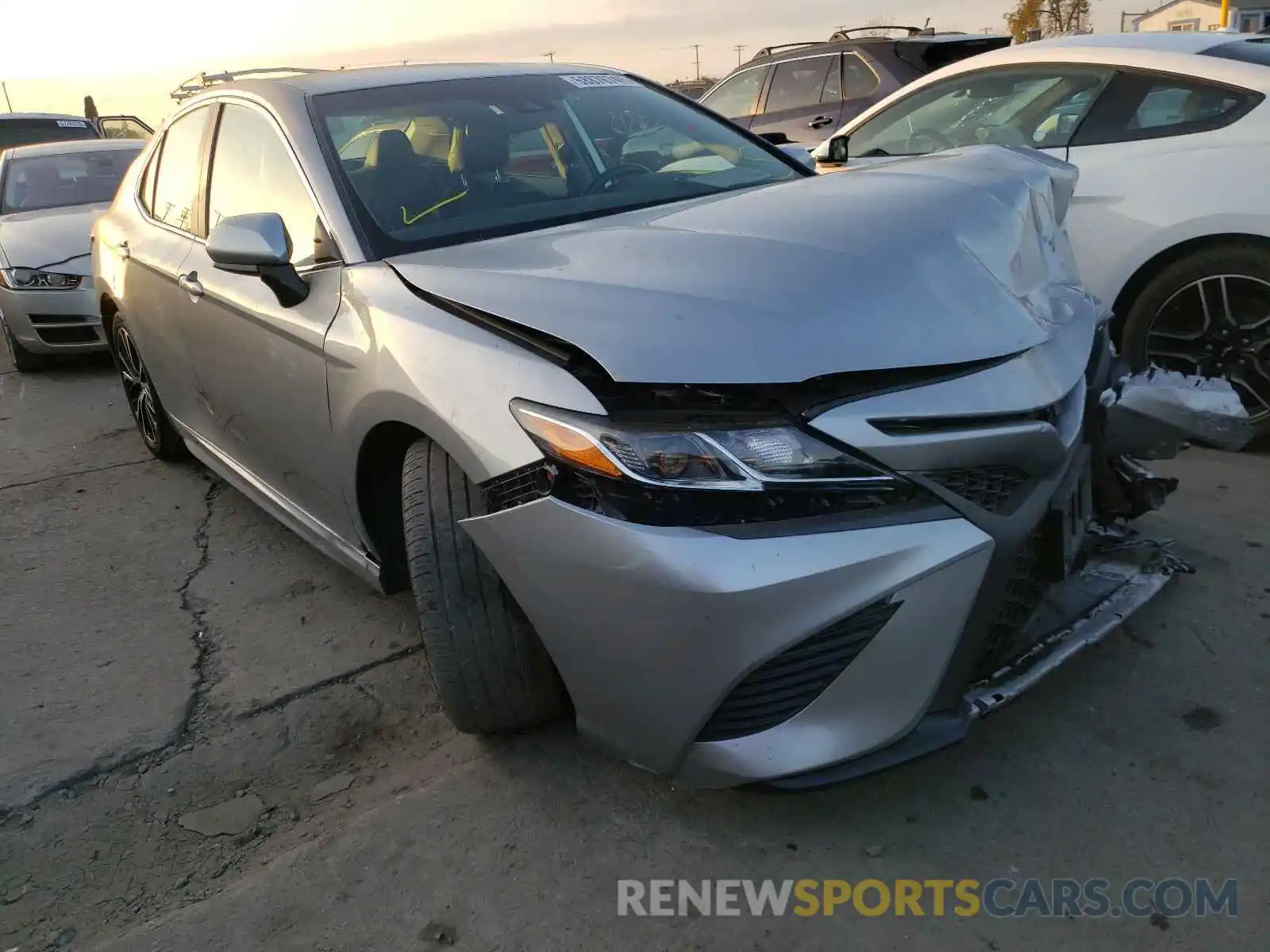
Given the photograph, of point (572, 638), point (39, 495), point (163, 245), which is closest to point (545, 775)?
point (572, 638)

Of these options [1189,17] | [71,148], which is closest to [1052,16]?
[1189,17]

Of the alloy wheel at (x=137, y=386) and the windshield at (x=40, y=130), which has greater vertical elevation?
the windshield at (x=40, y=130)

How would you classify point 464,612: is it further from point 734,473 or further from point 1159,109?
point 1159,109

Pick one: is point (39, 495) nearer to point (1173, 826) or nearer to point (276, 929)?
point (276, 929)

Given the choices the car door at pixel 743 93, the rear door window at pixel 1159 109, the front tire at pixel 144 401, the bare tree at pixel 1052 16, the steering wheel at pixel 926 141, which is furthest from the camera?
the bare tree at pixel 1052 16

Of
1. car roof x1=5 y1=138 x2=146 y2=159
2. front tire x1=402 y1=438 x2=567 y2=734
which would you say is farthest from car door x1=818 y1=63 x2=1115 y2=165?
car roof x1=5 y1=138 x2=146 y2=159

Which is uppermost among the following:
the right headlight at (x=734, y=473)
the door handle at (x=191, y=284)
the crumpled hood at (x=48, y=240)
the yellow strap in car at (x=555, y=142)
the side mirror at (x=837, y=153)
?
the yellow strap in car at (x=555, y=142)

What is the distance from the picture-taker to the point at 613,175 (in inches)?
117

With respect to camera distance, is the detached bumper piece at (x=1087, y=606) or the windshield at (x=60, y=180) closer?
the detached bumper piece at (x=1087, y=606)

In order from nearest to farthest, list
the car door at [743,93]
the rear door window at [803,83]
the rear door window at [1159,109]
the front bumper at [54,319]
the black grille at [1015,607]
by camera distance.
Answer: the black grille at [1015,607] → the rear door window at [1159,109] → the front bumper at [54,319] → the rear door window at [803,83] → the car door at [743,93]

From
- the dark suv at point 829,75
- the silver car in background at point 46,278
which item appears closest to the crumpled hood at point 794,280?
the silver car in background at point 46,278

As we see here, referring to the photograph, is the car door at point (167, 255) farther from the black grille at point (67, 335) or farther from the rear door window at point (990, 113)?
the rear door window at point (990, 113)

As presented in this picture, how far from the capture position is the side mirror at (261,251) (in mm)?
2416

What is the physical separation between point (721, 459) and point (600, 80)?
86.7 inches
